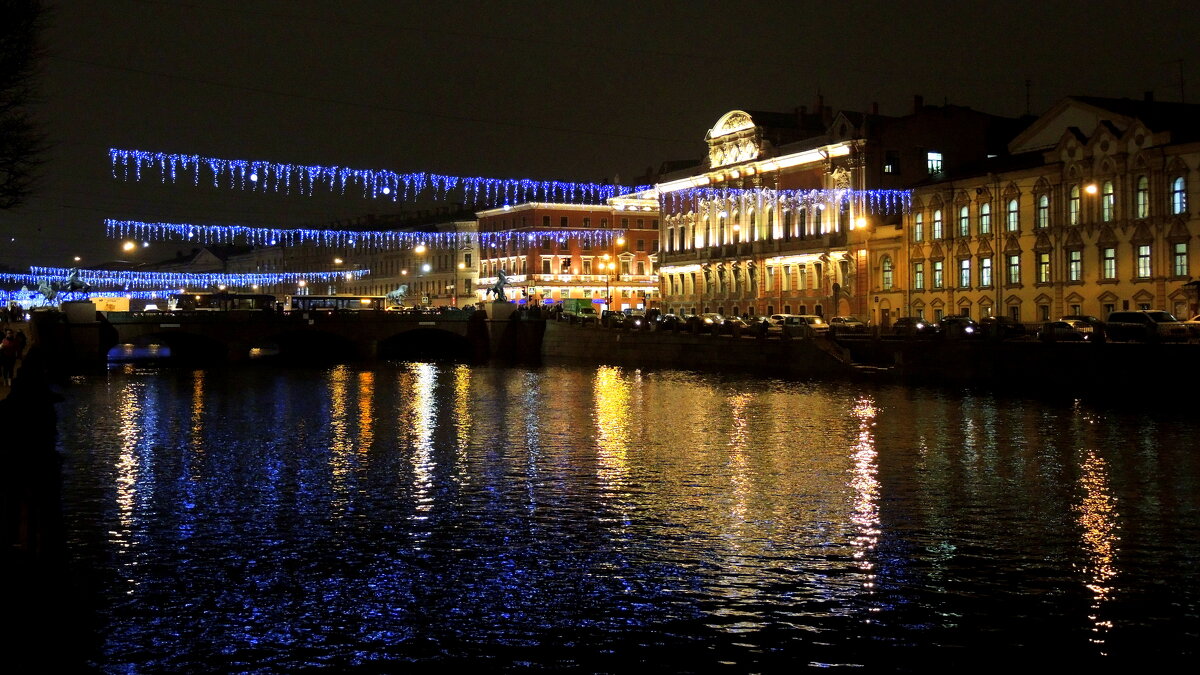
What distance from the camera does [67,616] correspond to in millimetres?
15523

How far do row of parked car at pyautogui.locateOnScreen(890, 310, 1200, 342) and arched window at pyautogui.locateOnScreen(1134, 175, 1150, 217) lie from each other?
18.4ft

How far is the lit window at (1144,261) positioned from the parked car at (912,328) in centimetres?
1041

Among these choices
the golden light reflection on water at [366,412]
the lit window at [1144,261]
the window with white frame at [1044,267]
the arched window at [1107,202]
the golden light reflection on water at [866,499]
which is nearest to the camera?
the golden light reflection on water at [866,499]

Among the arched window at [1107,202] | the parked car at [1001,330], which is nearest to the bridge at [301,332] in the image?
the arched window at [1107,202]

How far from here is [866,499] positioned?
23.9m

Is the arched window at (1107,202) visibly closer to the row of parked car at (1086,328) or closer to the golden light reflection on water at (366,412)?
the row of parked car at (1086,328)

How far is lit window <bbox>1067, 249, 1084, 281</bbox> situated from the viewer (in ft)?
215

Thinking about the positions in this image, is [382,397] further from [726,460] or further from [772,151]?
[772,151]

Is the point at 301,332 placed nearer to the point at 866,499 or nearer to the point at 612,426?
the point at 612,426

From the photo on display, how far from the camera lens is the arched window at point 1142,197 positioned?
2402 inches

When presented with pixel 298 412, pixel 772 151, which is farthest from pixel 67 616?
pixel 772 151

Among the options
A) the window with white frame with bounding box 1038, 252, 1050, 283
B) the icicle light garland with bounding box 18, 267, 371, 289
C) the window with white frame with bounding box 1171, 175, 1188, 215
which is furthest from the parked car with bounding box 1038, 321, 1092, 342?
the icicle light garland with bounding box 18, 267, 371, 289

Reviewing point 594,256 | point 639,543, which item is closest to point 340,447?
point 639,543

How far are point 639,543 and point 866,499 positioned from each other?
5992mm
